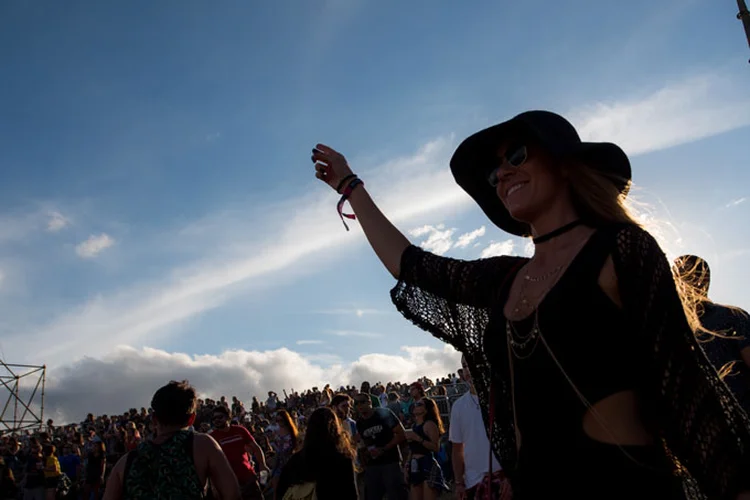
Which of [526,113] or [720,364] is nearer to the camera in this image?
[526,113]

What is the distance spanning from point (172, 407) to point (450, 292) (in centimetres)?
331

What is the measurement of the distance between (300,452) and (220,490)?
119cm

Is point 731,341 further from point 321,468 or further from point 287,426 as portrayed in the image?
point 287,426

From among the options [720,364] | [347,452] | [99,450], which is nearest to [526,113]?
[720,364]

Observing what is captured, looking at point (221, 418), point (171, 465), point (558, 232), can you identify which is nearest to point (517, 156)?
point (558, 232)

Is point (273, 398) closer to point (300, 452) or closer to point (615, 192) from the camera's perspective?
point (300, 452)

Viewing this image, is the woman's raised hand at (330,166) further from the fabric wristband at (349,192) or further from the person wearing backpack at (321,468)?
the person wearing backpack at (321,468)

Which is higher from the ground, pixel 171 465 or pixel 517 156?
pixel 517 156

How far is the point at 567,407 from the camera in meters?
1.51

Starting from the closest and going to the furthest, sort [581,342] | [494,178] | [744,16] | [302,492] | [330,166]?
[581,342], [494,178], [330,166], [302,492], [744,16]

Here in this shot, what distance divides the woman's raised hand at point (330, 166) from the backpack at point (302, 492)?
374 cm

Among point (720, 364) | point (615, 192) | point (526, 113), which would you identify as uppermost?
point (526, 113)

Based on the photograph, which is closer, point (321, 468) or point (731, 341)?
point (731, 341)

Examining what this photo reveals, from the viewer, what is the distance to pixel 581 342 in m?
1.49
